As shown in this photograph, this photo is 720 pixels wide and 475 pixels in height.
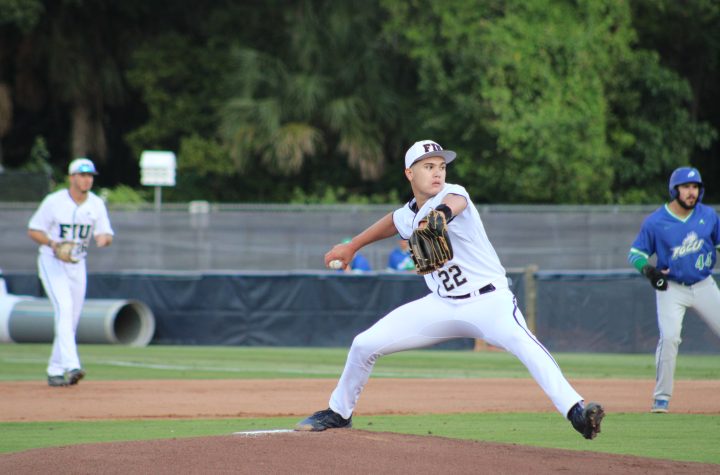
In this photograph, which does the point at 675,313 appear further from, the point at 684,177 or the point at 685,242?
the point at 684,177

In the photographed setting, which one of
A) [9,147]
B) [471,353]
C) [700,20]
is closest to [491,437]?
[471,353]

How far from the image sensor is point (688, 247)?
10.2 metres

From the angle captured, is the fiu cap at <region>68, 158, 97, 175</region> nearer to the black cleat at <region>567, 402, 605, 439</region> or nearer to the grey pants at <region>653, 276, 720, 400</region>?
the grey pants at <region>653, 276, 720, 400</region>

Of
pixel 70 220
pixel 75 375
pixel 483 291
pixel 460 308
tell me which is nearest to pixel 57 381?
pixel 75 375

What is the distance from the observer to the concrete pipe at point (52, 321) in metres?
19.8

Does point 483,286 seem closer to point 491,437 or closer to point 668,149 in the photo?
point 491,437

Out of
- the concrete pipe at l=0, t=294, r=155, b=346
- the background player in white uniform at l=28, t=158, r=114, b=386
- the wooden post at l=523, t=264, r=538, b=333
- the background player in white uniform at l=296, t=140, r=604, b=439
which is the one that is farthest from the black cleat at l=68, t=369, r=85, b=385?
the wooden post at l=523, t=264, r=538, b=333

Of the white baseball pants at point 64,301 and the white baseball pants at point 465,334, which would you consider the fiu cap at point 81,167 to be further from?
the white baseball pants at point 465,334

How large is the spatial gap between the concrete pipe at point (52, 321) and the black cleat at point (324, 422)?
12314 millimetres

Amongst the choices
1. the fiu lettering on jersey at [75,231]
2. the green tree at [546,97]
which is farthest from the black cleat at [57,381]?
the green tree at [546,97]

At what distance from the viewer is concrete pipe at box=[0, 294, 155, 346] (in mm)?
19828

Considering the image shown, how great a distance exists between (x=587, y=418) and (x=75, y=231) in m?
7.14

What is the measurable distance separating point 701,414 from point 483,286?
11.9ft

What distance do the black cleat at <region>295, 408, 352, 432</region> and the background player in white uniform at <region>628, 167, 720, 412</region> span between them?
134 inches
